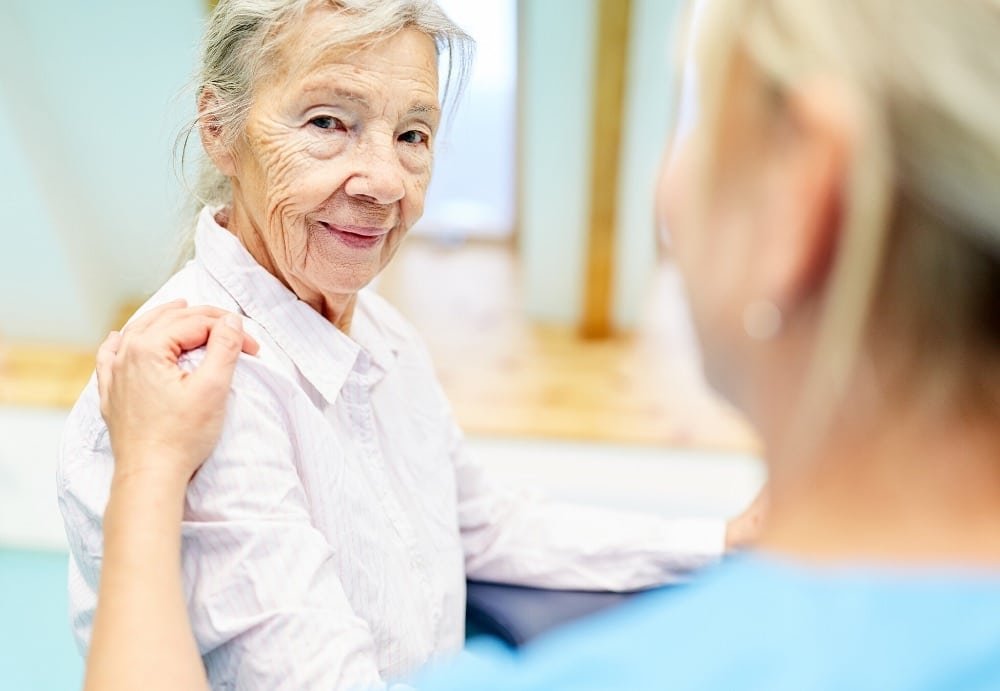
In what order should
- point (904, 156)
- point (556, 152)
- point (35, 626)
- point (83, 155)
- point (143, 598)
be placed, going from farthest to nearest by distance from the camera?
1. point (556, 152)
2. point (83, 155)
3. point (35, 626)
4. point (143, 598)
5. point (904, 156)

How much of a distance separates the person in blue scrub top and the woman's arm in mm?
439

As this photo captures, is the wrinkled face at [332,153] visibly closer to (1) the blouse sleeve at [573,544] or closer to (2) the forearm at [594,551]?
(1) the blouse sleeve at [573,544]

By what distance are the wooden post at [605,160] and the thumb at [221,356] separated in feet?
6.23

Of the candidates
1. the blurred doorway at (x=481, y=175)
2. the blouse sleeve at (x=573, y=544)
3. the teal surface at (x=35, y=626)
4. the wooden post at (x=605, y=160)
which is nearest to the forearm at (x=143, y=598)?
the blouse sleeve at (x=573, y=544)

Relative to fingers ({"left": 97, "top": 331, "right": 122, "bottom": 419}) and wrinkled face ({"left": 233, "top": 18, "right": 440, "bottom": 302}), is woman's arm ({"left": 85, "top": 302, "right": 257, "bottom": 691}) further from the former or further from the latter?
wrinkled face ({"left": 233, "top": 18, "right": 440, "bottom": 302})

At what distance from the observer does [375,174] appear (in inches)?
44.3

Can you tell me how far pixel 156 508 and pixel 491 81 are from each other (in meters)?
2.90

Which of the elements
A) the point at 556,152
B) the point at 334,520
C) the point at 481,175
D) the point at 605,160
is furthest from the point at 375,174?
the point at 481,175

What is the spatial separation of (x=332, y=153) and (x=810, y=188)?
75 cm

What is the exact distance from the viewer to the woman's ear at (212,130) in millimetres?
1147

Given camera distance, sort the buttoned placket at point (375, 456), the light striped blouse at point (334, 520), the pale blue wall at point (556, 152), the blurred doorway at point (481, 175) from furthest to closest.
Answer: the blurred doorway at point (481, 175), the pale blue wall at point (556, 152), the buttoned placket at point (375, 456), the light striped blouse at point (334, 520)

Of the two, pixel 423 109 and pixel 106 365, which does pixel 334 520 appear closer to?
pixel 106 365

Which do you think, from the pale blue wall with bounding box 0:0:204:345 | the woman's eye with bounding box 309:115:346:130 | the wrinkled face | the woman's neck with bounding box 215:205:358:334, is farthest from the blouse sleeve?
the pale blue wall with bounding box 0:0:204:345

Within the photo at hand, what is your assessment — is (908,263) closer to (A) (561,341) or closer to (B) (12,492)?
(B) (12,492)
